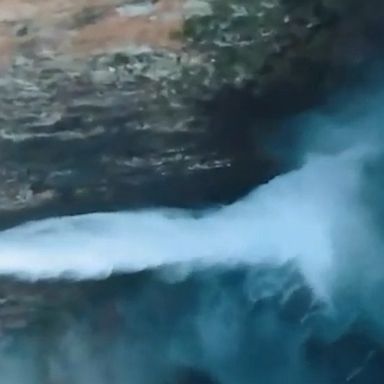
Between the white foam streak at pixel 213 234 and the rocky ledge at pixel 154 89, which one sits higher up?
the rocky ledge at pixel 154 89

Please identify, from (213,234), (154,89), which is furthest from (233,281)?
(154,89)

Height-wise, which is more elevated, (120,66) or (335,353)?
(120,66)

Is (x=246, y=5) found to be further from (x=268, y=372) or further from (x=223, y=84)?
(x=268, y=372)

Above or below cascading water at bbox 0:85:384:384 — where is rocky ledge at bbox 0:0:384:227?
A: above

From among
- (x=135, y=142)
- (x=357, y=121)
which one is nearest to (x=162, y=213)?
(x=135, y=142)
